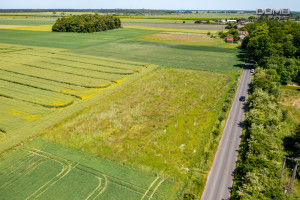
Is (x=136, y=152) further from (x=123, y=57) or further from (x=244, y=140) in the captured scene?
(x=123, y=57)

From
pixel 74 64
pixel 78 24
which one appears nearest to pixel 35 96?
pixel 74 64

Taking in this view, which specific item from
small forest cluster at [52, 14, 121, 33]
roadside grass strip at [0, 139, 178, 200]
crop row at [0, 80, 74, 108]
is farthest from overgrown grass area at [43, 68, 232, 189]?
small forest cluster at [52, 14, 121, 33]

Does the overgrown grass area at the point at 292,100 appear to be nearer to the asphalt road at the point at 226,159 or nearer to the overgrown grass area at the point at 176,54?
the asphalt road at the point at 226,159

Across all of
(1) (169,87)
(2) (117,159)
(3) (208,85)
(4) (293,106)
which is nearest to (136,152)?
(2) (117,159)

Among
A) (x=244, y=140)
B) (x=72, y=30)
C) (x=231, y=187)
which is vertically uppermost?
(x=72, y=30)

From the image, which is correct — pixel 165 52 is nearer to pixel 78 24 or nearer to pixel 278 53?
pixel 278 53

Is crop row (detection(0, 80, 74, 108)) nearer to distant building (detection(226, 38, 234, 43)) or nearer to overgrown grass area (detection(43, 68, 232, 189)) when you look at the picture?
overgrown grass area (detection(43, 68, 232, 189))
